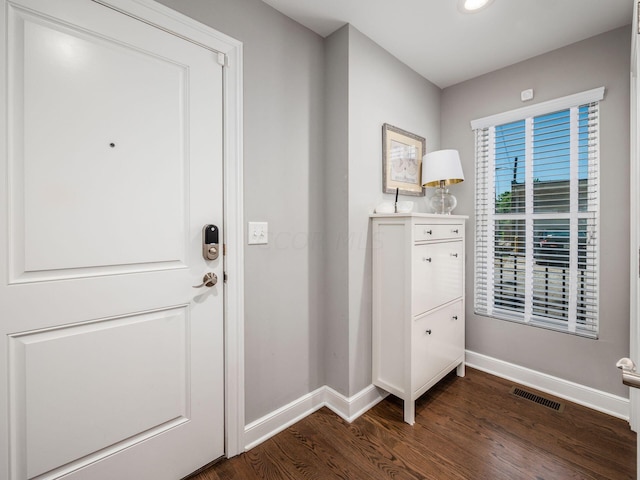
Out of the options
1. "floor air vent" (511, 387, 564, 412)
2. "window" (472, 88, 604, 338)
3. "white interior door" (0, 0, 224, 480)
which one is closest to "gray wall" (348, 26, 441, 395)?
"white interior door" (0, 0, 224, 480)

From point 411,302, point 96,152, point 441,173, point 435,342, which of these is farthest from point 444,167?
point 96,152

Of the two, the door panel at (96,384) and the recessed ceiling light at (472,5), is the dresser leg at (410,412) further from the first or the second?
the recessed ceiling light at (472,5)

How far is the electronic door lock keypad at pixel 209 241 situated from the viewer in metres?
1.35

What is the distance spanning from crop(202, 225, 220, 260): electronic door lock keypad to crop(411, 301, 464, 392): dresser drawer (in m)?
1.23

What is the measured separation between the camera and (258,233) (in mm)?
1562

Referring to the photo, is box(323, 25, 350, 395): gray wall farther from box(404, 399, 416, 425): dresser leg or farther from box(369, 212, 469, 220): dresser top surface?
box(404, 399, 416, 425): dresser leg

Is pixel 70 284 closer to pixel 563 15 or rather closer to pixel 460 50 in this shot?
pixel 460 50

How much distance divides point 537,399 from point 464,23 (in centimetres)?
253

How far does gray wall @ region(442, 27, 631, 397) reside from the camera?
1771 mm

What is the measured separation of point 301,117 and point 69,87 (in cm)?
109

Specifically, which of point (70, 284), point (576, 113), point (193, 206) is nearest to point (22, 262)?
point (70, 284)

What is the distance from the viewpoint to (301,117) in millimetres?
1749

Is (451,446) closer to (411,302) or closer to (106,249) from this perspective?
(411,302)

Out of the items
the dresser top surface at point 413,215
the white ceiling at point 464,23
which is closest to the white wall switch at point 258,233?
the dresser top surface at point 413,215
